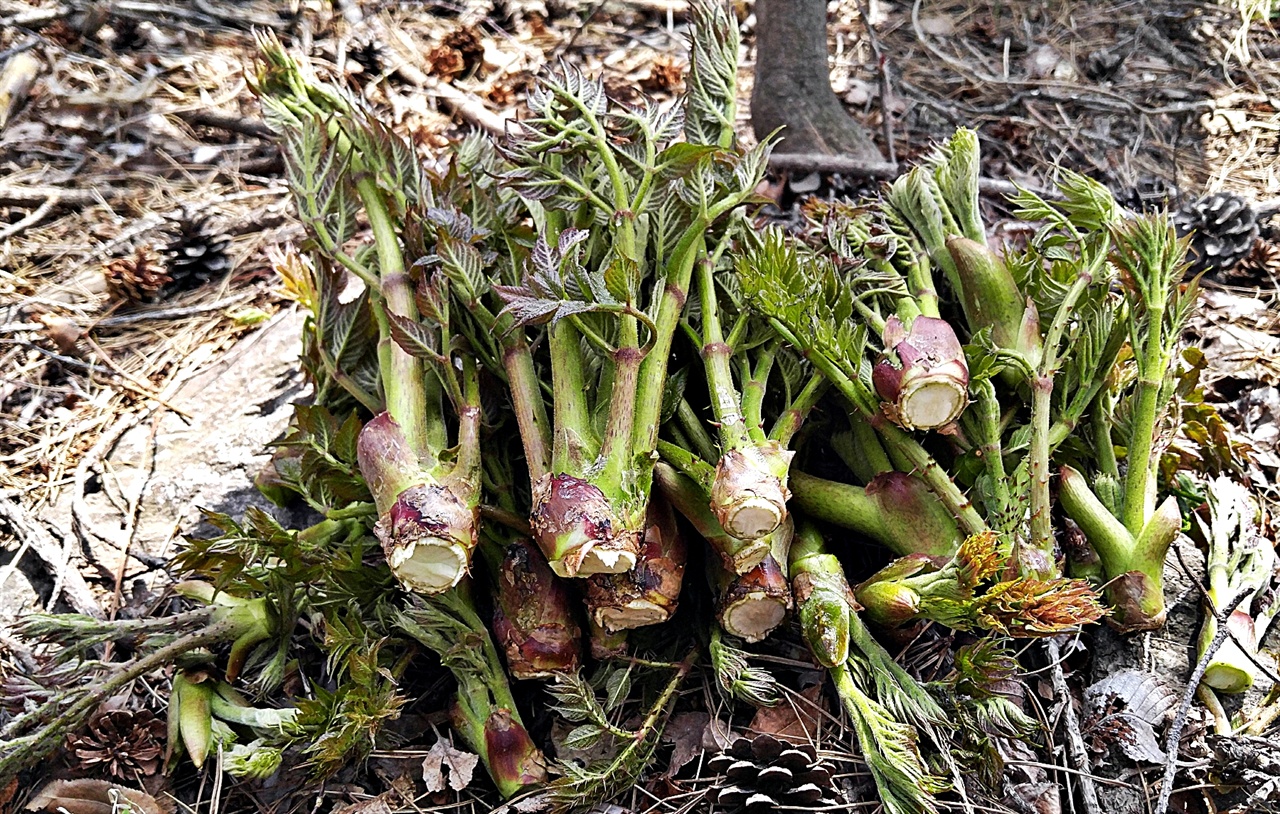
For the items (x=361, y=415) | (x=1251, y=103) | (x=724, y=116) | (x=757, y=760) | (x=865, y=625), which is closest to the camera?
(x=757, y=760)

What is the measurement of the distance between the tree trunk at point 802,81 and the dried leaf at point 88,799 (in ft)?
7.69

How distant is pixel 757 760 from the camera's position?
1.46 meters

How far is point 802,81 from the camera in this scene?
9.25ft

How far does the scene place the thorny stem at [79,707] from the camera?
59.0 inches

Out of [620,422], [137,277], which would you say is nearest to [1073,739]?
[620,422]

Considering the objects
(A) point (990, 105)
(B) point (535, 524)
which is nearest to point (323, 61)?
(A) point (990, 105)

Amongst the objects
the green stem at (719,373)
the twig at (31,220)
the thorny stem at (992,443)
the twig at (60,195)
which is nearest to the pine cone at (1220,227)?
the thorny stem at (992,443)

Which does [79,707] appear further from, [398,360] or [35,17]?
[35,17]

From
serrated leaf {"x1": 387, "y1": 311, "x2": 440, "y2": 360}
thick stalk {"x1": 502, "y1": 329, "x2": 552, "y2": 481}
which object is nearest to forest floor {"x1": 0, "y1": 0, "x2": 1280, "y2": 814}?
thick stalk {"x1": 502, "y1": 329, "x2": 552, "y2": 481}

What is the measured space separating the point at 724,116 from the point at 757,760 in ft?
4.02

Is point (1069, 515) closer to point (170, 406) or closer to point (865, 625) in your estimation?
point (865, 625)

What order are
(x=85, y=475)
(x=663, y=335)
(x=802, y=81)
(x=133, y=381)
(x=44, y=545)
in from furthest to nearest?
(x=802, y=81) → (x=133, y=381) → (x=85, y=475) → (x=44, y=545) → (x=663, y=335)

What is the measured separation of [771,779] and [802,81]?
2.14 m

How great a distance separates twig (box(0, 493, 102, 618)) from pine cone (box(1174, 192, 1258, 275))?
2.90m
